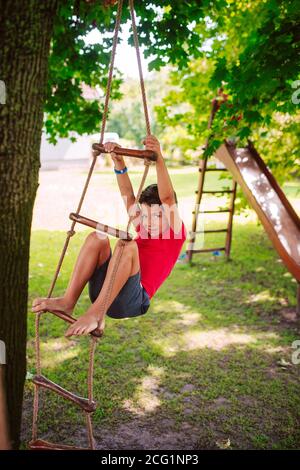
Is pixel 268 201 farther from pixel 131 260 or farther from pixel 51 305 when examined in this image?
pixel 51 305

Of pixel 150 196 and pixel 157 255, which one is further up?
pixel 150 196

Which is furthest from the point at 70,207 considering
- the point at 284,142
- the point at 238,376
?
the point at 238,376

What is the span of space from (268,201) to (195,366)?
7.93ft

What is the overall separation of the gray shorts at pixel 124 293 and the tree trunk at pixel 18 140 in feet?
1.62

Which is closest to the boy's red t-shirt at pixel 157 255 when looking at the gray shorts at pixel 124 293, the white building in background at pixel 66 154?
the gray shorts at pixel 124 293

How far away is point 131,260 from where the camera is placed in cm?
269

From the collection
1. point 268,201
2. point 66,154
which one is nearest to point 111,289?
point 268,201

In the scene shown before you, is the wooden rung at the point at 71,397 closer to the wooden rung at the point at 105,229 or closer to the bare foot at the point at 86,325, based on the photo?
the bare foot at the point at 86,325

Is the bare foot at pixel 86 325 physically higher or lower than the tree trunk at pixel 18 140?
lower

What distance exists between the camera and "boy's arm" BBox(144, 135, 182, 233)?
2785 millimetres

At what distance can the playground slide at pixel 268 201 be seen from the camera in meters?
4.92

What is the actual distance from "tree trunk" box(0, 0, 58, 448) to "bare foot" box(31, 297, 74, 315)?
0.37 ft

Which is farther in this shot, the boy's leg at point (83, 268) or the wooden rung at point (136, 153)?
the boy's leg at point (83, 268)

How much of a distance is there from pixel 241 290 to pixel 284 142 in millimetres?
2817
